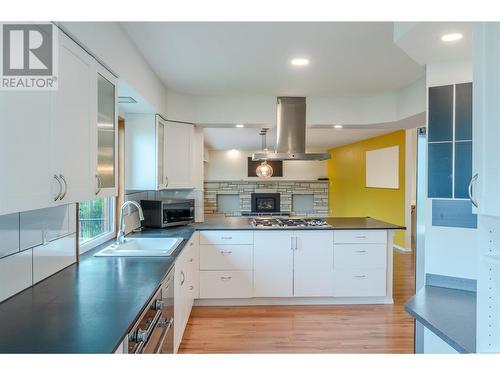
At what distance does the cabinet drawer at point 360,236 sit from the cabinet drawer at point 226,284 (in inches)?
41.5

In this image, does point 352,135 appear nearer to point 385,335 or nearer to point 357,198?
point 357,198

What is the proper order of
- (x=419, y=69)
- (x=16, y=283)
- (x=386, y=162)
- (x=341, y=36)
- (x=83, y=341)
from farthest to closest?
(x=386, y=162) → (x=419, y=69) → (x=341, y=36) → (x=16, y=283) → (x=83, y=341)

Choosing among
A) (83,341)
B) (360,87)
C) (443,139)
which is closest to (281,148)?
(360,87)

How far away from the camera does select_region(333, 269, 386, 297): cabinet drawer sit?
3.65m

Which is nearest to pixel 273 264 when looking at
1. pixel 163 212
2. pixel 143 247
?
pixel 163 212

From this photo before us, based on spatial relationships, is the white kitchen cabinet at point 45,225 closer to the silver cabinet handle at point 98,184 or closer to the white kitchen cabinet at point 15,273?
the white kitchen cabinet at point 15,273

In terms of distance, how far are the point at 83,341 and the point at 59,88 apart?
0.98m

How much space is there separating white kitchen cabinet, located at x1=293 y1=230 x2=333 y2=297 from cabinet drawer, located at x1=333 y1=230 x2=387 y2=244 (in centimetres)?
10

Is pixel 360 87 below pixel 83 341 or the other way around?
the other way around

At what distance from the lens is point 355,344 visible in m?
2.79

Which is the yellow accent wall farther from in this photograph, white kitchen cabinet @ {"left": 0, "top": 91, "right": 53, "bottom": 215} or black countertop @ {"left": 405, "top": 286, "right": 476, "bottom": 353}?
white kitchen cabinet @ {"left": 0, "top": 91, "right": 53, "bottom": 215}

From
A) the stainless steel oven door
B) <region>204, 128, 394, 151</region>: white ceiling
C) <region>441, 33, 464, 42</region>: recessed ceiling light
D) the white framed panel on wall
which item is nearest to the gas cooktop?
the stainless steel oven door

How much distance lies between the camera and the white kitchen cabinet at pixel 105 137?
5.74 feet
